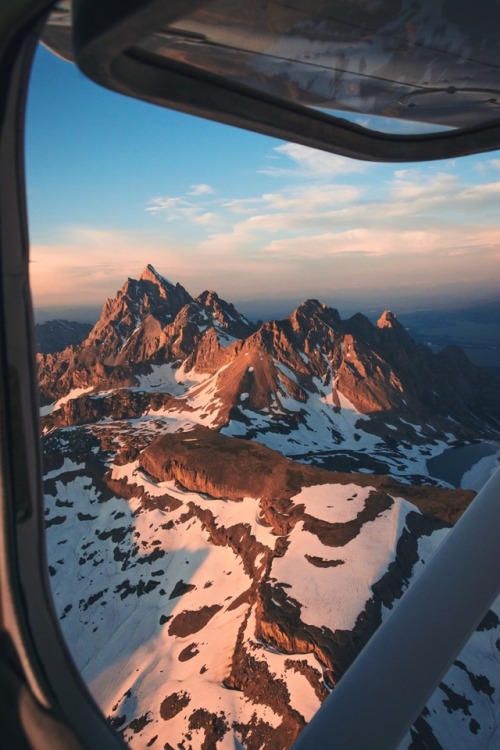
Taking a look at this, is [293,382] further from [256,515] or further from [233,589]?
[233,589]

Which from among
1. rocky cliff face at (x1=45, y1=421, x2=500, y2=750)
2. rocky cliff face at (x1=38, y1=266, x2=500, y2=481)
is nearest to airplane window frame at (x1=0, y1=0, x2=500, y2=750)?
rocky cliff face at (x1=45, y1=421, x2=500, y2=750)

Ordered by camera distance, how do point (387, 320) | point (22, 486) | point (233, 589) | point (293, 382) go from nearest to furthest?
point (22, 486), point (233, 589), point (293, 382), point (387, 320)

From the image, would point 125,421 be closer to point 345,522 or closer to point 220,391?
point 220,391

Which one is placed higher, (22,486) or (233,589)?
(22,486)

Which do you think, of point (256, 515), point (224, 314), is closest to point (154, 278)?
point (224, 314)

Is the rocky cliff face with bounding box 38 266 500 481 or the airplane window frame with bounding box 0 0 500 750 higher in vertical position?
the airplane window frame with bounding box 0 0 500 750

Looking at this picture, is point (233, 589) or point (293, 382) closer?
point (233, 589)

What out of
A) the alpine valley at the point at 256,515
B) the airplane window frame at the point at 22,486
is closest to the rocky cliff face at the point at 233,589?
the alpine valley at the point at 256,515

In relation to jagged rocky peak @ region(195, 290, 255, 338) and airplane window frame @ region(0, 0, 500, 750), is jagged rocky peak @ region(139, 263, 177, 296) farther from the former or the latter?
airplane window frame @ region(0, 0, 500, 750)

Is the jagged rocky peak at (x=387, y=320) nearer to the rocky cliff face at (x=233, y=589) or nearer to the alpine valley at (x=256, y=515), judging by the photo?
the alpine valley at (x=256, y=515)

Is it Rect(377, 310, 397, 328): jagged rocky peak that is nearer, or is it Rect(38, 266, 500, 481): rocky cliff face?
Rect(38, 266, 500, 481): rocky cliff face

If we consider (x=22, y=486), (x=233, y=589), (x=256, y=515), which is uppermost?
(x=22, y=486)
